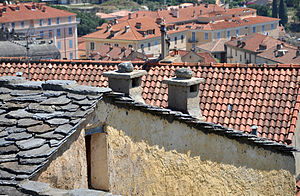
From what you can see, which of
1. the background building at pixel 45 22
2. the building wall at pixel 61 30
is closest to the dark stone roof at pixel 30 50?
the background building at pixel 45 22

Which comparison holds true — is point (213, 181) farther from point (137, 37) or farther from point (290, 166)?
point (137, 37)

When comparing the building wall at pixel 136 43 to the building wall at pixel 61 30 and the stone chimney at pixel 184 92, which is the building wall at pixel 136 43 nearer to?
the building wall at pixel 61 30

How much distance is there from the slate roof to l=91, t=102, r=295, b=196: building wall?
1.11 ft

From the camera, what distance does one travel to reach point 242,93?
15.1 metres

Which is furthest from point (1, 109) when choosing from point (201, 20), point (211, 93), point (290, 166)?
point (201, 20)

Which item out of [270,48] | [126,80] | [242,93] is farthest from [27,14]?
[126,80]

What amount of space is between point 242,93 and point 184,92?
640 centimetres

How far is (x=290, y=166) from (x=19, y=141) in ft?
20.9

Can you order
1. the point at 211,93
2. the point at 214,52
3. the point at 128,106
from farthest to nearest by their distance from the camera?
the point at 214,52, the point at 211,93, the point at 128,106

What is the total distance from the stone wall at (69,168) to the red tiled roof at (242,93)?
795 cm

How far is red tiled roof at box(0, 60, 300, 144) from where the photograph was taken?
46.5 ft

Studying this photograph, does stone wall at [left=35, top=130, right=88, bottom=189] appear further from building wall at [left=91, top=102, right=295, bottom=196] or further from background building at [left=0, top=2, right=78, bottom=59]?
background building at [left=0, top=2, right=78, bottom=59]

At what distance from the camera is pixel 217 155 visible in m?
8.62

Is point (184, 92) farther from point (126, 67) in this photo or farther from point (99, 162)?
point (99, 162)
